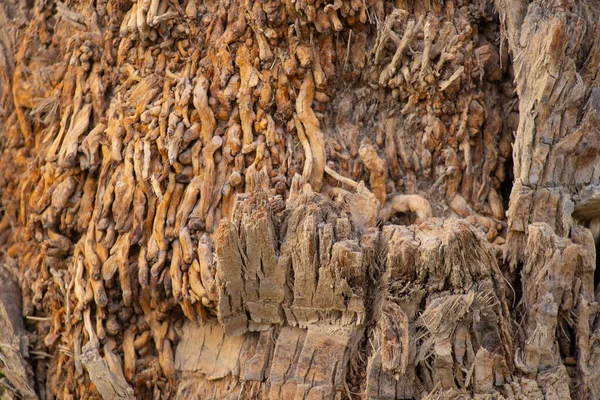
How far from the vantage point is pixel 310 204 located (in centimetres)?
304

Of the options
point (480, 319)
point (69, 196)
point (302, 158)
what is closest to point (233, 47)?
point (302, 158)

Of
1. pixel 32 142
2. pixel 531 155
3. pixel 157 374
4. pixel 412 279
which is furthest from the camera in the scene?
pixel 32 142

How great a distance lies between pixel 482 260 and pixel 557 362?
0.50 meters

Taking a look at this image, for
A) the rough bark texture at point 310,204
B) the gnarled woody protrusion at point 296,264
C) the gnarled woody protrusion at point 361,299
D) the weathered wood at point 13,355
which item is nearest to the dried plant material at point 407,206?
the rough bark texture at point 310,204

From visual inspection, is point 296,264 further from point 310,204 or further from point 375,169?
point 375,169

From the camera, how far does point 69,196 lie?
12.0 feet

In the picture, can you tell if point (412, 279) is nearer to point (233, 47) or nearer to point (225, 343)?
point (225, 343)

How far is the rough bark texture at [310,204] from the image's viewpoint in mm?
2977

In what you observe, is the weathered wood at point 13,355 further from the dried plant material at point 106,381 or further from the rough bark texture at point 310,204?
the dried plant material at point 106,381

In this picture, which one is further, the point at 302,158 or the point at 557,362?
the point at 302,158

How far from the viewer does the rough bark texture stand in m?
2.98

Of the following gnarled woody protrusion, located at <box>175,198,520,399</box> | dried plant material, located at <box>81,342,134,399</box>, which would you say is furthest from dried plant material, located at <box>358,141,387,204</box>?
dried plant material, located at <box>81,342,134,399</box>

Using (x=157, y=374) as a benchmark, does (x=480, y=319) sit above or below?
above

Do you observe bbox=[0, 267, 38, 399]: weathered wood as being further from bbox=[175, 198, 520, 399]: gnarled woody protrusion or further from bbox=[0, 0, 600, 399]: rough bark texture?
bbox=[175, 198, 520, 399]: gnarled woody protrusion
